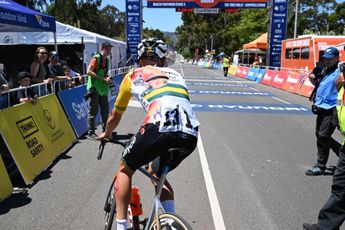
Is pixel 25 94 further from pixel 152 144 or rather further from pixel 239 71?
pixel 239 71

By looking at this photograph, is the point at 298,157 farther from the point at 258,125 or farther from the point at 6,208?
the point at 6,208

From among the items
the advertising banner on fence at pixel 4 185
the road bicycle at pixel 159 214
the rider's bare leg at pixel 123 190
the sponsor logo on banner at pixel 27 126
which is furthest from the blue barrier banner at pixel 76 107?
the rider's bare leg at pixel 123 190

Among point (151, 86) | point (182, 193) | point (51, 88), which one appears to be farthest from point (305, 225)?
point (51, 88)

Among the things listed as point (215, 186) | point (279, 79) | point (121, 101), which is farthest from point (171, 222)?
point (279, 79)

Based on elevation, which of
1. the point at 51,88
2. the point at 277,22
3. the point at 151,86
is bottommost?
the point at 51,88

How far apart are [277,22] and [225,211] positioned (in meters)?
29.7

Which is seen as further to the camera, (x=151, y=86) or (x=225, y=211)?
(x=225, y=211)

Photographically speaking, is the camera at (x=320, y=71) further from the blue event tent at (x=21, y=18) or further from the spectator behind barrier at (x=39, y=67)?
the blue event tent at (x=21, y=18)

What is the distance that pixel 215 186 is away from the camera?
18.5 feet

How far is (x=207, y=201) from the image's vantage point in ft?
16.6

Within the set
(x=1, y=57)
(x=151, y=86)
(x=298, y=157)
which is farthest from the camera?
(x=1, y=57)

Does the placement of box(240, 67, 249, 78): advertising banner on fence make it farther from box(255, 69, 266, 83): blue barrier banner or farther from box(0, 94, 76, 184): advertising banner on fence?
box(0, 94, 76, 184): advertising banner on fence

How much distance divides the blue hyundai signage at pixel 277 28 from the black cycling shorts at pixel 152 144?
3021cm

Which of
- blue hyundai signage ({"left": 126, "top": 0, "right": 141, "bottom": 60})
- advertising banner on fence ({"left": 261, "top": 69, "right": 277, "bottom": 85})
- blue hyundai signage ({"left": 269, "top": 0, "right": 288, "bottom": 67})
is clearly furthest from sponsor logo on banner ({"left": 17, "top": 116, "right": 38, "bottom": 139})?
blue hyundai signage ({"left": 126, "top": 0, "right": 141, "bottom": 60})
